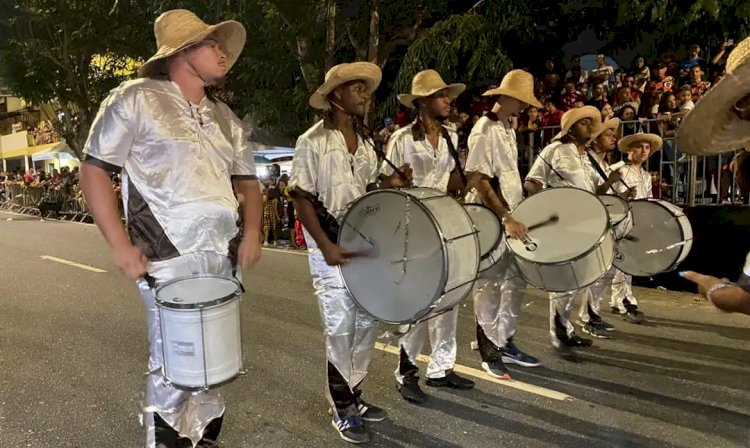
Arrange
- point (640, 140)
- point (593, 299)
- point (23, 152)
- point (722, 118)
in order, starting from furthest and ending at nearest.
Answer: point (23, 152), point (640, 140), point (593, 299), point (722, 118)

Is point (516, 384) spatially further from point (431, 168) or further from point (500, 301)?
point (431, 168)

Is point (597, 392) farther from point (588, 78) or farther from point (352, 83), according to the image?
point (588, 78)

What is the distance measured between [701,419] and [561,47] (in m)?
11.7

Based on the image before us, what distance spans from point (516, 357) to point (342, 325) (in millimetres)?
1958

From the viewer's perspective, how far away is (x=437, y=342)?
15.0 feet

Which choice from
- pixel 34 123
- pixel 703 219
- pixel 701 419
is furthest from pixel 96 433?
pixel 34 123

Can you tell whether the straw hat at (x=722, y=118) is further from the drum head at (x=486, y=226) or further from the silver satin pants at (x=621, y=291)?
the silver satin pants at (x=621, y=291)

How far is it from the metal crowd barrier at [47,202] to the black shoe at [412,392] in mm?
17580

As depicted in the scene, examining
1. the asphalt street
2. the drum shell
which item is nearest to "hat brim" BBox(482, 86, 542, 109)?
the asphalt street

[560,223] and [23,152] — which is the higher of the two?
[23,152]

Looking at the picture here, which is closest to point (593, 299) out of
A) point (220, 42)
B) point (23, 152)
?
point (220, 42)

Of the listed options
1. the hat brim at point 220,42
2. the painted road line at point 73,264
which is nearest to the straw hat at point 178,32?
the hat brim at point 220,42

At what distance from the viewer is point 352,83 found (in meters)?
3.85

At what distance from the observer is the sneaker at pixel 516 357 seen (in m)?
5.05
